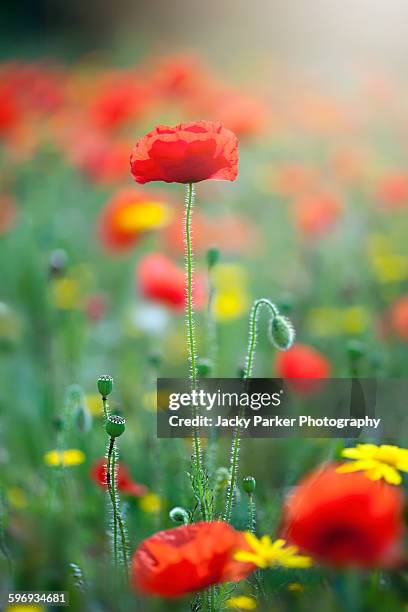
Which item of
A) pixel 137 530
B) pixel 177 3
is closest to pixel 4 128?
pixel 137 530

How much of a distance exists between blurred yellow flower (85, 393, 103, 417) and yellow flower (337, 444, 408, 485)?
52 cm

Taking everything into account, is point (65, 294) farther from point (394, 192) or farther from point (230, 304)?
point (394, 192)

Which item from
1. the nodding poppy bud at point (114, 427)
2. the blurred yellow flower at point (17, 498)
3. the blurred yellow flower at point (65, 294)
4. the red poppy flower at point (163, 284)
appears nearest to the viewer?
the nodding poppy bud at point (114, 427)

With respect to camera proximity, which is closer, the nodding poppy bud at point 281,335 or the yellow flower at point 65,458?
the nodding poppy bud at point 281,335

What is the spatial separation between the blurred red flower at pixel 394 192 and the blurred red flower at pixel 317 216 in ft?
0.39

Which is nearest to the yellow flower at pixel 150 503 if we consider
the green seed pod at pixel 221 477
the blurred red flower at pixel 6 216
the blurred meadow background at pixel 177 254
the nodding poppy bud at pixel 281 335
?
the blurred meadow background at pixel 177 254

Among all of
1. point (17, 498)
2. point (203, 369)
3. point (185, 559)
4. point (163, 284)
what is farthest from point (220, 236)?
point (185, 559)

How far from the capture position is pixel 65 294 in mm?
1590

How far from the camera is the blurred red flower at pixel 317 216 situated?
158 centimetres

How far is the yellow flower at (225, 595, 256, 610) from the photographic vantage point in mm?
735

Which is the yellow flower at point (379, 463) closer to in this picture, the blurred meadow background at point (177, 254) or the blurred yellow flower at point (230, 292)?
the blurred meadow background at point (177, 254)

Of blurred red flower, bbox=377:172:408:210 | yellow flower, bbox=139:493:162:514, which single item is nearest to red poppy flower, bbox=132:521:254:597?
yellow flower, bbox=139:493:162:514

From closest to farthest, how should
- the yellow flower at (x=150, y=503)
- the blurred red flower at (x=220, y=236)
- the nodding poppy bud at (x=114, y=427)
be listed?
the nodding poppy bud at (x=114, y=427) → the yellow flower at (x=150, y=503) → the blurred red flower at (x=220, y=236)

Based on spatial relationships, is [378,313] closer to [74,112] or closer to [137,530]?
[137,530]
